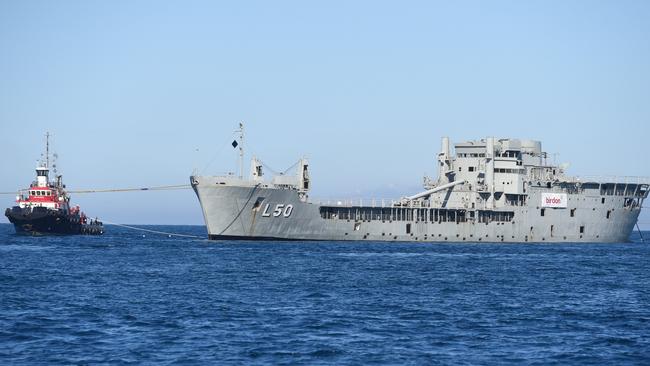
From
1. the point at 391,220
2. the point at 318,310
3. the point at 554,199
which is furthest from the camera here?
the point at 554,199

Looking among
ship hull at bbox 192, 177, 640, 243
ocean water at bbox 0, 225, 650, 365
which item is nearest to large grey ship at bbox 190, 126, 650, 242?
ship hull at bbox 192, 177, 640, 243

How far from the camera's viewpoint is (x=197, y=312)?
120 ft

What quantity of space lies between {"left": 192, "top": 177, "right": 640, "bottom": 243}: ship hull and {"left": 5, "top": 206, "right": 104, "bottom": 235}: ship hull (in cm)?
2165

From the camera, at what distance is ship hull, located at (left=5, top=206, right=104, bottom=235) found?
96188mm

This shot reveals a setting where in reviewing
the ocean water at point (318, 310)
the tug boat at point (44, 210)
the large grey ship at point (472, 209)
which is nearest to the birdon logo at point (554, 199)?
the large grey ship at point (472, 209)

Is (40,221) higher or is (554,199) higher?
(554,199)

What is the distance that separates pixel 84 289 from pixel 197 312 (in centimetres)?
1012

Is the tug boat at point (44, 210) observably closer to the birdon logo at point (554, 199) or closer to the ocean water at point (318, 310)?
the ocean water at point (318, 310)

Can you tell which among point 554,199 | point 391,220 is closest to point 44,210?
point 391,220

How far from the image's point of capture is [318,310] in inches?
1479

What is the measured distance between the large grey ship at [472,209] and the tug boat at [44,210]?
74.5 ft

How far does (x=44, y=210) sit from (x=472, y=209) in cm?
4405

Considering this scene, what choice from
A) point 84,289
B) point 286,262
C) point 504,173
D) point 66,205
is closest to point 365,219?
point 504,173

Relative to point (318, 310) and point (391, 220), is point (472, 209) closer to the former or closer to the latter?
point (391, 220)
